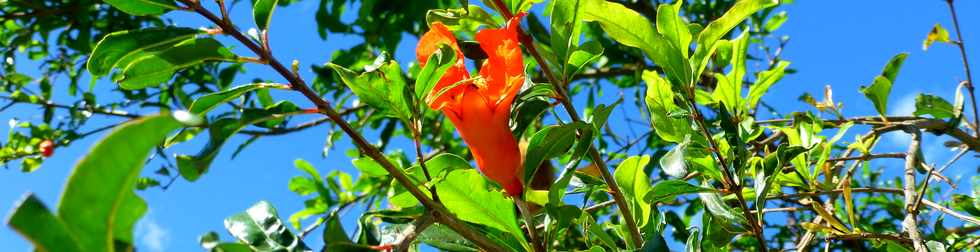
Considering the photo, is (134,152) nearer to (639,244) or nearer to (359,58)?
(639,244)

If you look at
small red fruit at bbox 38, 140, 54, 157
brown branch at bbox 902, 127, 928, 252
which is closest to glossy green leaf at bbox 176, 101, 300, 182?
brown branch at bbox 902, 127, 928, 252

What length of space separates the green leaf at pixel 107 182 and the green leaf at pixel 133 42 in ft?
1.19

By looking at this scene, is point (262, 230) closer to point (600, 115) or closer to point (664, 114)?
point (600, 115)

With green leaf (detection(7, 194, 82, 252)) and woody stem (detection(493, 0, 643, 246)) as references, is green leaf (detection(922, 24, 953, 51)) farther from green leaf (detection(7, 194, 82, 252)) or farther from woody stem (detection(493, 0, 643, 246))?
green leaf (detection(7, 194, 82, 252))

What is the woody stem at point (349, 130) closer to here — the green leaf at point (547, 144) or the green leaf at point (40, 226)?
the green leaf at point (547, 144)

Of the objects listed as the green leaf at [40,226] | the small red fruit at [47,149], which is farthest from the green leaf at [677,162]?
the small red fruit at [47,149]

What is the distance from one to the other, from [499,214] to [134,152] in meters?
0.42

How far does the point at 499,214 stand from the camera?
0.72m

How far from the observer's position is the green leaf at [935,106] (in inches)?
51.8

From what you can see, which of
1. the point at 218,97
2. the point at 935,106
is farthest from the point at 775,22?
the point at 218,97

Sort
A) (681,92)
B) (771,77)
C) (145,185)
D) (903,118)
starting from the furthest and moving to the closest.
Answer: (145,185)
(903,118)
(771,77)
(681,92)

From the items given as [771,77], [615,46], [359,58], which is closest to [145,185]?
[359,58]

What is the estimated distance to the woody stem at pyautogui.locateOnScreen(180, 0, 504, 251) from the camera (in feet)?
2.03

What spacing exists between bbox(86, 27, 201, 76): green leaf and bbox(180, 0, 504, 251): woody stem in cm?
3
